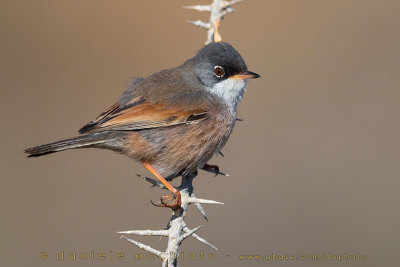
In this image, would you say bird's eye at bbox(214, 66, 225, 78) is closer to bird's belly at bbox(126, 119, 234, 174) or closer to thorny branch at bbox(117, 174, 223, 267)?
bird's belly at bbox(126, 119, 234, 174)

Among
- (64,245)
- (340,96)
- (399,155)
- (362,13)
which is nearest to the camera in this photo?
(64,245)

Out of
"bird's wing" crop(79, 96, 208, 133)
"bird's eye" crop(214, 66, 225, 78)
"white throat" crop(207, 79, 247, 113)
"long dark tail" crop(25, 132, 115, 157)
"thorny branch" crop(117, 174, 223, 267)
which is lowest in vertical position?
"thorny branch" crop(117, 174, 223, 267)

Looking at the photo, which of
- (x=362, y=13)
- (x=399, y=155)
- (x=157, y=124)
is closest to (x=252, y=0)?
(x=362, y=13)

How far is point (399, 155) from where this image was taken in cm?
788

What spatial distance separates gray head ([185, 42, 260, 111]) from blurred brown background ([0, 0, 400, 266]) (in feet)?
7.14

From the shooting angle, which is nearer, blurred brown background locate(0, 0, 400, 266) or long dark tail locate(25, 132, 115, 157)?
long dark tail locate(25, 132, 115, 157)

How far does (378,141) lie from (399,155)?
1.23 ft

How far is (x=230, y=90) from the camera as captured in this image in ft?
17.3

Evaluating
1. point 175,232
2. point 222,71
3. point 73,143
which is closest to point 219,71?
point 222,71

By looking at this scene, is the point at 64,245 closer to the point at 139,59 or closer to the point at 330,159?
the point at 139,59

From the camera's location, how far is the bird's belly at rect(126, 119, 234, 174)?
16.3ft

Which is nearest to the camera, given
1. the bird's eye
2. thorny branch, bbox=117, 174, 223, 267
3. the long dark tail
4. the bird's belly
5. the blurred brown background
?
thorny branch, bbox=117, 174, 223, 267

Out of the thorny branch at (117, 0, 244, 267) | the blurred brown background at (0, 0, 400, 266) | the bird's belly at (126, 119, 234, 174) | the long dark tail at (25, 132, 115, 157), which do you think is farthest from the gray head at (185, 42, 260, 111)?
the blurred brown background at (0, 0, 400, 266)

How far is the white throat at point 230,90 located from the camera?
17.3 feet
